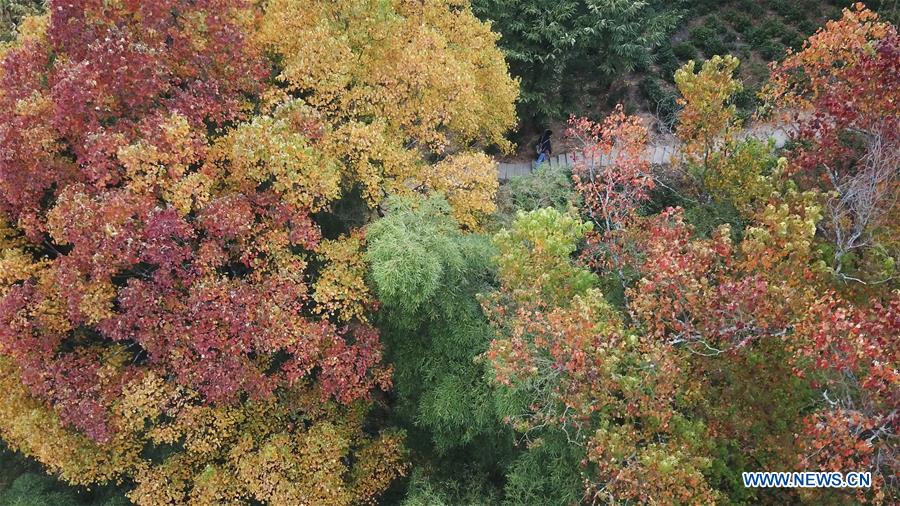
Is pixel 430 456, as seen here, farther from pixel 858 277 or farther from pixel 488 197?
pixel 858 277

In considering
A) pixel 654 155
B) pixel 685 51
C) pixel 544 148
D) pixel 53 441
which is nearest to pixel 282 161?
pixel 53 441

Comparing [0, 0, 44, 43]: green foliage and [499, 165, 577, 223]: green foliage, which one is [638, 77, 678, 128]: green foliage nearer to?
[499, 165, 577, 223]: green foliage

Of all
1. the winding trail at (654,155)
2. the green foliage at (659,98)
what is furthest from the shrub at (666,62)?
the winding trail at (654,155)

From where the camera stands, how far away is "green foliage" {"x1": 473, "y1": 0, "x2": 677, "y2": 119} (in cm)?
2417

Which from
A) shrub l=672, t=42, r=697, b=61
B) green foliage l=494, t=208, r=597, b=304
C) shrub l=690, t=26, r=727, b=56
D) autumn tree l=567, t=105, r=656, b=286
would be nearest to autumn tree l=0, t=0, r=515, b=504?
green foliage l=494, t=208, r=597, b=304

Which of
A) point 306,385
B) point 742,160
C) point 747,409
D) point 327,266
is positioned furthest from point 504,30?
point 747,409

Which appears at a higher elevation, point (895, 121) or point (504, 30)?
point (504, 30)

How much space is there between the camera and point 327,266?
1608 centimetres

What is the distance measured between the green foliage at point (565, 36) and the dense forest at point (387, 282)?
6.62m

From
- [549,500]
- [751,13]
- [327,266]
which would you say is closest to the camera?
[549,500]

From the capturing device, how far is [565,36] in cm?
2431

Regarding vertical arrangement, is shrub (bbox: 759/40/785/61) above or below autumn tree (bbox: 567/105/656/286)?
above

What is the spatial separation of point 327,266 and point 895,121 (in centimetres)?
1363

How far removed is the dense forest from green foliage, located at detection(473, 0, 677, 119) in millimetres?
6615
